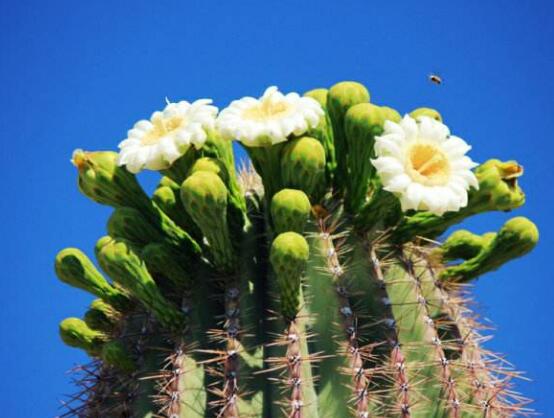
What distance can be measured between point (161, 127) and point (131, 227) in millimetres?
465

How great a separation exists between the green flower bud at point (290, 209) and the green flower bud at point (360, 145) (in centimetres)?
36

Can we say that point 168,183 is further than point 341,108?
Yes

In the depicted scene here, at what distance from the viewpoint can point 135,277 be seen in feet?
11.0

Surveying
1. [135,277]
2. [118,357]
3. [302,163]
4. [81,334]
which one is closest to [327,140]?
[302,163]

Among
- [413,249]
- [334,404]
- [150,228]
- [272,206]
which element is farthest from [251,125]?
[334,404]

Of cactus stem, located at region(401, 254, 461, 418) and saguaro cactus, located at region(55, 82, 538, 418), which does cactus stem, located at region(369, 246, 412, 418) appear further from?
cactus stem, located at region(401, 254, 461, 418)

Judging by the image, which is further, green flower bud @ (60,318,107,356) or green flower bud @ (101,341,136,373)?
green flower bud @ (60,318,107,356)

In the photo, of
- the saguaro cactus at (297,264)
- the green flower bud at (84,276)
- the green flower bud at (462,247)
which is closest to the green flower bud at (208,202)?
the saguaro cactus at (297,264)

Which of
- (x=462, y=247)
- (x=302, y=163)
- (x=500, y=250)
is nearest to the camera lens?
(x=302, y=163)

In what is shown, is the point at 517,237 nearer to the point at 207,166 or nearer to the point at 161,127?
the point at 207,166

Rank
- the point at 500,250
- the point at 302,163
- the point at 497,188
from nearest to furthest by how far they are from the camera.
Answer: the point at 302,163 → the point at 497,188 → the point at 500,250

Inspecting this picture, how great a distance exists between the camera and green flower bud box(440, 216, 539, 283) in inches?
141

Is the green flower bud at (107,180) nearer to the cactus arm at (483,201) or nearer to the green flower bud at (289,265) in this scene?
the green flower bud at (289,265)

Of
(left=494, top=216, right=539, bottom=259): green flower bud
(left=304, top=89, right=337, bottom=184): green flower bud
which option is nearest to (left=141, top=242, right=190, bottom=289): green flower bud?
(left=304, top=89, right=337, bottom=184): green flower bud
